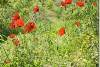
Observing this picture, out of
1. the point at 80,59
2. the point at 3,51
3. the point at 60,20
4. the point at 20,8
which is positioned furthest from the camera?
the point at 20,8

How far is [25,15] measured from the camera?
7887 mm

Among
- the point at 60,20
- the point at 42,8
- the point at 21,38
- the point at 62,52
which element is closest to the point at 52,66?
the point at 62,52

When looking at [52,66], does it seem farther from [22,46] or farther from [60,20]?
[60,20]

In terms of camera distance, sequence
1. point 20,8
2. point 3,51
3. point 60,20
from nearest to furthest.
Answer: point 3,51
point 60,20
point 20,8

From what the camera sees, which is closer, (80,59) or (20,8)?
(80,59)

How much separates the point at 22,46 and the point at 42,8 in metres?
2.29

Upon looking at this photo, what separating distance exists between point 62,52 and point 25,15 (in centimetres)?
201

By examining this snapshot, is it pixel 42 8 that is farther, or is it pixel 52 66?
pixel 42 8

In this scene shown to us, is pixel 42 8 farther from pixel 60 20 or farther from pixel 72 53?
pixel 72 53

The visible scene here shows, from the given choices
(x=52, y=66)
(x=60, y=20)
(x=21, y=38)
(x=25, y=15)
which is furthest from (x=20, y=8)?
(x=52, y=66)

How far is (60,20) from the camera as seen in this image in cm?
767

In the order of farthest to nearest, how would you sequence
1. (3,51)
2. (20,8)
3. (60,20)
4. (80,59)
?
(20,8)
(60,20)
(3,51)
(80,59)

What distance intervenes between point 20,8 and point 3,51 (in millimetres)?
2163

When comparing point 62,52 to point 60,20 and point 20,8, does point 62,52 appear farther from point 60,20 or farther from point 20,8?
point 20,8
